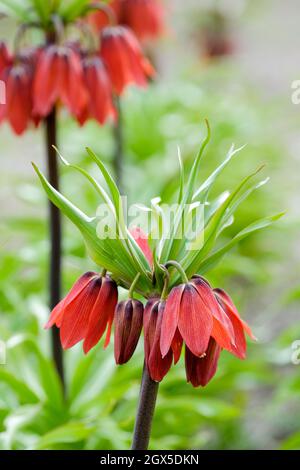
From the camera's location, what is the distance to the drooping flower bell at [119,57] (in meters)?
1.94

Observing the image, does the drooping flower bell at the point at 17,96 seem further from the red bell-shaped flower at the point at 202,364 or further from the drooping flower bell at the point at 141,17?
the drooping flower bell at the point at 141,17

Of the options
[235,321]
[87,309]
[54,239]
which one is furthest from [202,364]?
[54,239]

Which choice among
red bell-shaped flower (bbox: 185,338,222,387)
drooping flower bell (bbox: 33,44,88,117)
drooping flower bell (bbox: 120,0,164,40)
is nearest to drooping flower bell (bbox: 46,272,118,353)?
red bell-shaped flower (bbox: 185,338,222,387)

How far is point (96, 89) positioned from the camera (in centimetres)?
185

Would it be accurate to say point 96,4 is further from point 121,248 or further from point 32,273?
point 32,273

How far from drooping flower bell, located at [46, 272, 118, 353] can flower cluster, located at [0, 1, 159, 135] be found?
26.5 inches

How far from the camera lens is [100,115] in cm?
187

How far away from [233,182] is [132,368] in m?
1.64

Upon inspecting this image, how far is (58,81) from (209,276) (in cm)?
105

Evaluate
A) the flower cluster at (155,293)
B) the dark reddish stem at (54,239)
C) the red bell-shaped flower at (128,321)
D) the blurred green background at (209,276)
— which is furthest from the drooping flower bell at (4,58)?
the red bell-shaped flower at (128,321)

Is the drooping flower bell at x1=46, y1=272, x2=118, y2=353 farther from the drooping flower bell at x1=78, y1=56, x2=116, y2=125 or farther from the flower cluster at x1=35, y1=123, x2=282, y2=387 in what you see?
the drooping flower bell at x1=78, y1=56, x2=116, y2=125

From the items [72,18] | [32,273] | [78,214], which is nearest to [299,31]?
[32,273]

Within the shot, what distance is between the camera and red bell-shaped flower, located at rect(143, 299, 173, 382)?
3.73 feet

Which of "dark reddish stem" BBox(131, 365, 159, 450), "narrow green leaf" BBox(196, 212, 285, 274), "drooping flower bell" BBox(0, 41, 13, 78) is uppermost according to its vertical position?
"drooping flower bell" BBox(0, 41, 13, 78)
